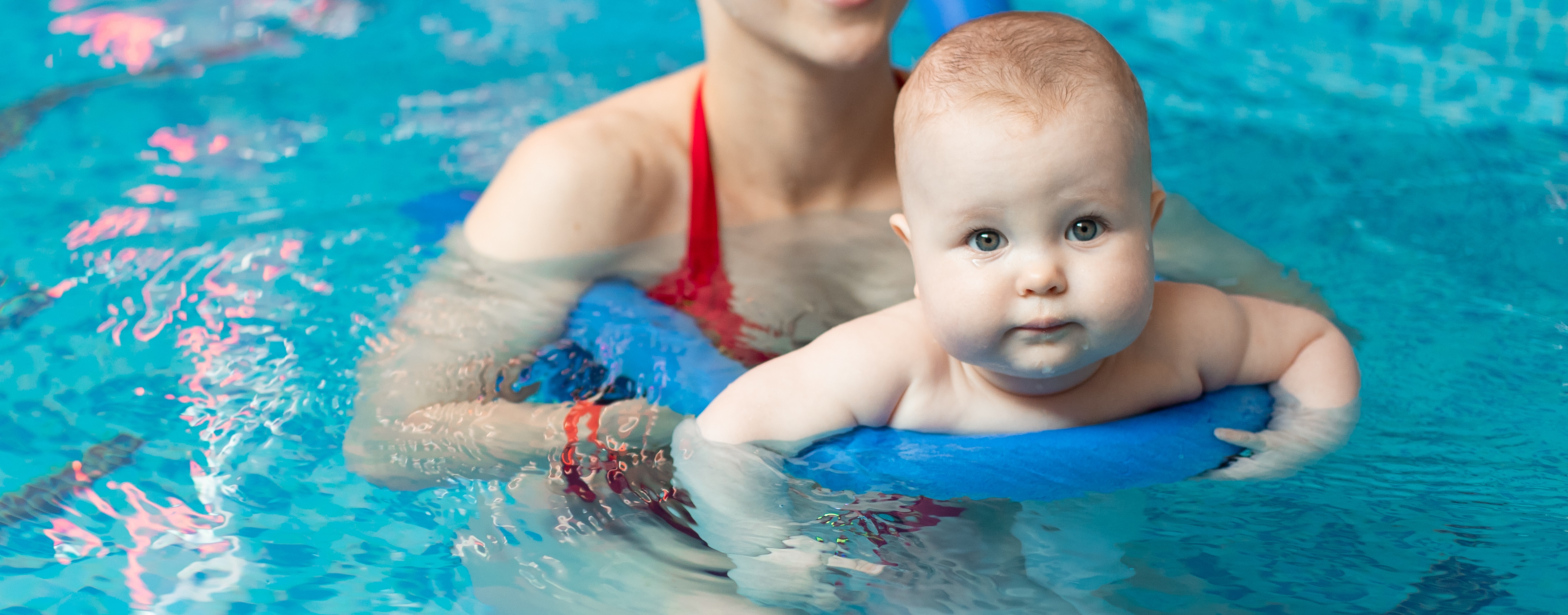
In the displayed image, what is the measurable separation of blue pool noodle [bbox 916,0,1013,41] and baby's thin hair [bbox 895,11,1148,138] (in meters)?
0.55

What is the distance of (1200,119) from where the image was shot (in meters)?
3.09

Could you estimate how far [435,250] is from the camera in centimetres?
221

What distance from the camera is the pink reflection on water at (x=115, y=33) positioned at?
356 centimetres

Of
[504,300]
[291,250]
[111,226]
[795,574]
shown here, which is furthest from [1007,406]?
[111,226]

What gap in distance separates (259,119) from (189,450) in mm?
1438

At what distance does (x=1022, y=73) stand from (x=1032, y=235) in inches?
6.1

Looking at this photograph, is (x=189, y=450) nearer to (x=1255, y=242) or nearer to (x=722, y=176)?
(x=722, y=176)

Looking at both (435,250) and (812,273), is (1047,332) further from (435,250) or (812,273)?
(435,250)

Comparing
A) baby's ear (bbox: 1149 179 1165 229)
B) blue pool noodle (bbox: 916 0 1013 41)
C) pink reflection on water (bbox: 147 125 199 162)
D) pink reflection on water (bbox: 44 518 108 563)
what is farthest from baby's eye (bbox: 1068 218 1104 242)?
pink reflection on water (bbox: 147 125 199 162)

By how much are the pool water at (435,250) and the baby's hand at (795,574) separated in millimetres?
295

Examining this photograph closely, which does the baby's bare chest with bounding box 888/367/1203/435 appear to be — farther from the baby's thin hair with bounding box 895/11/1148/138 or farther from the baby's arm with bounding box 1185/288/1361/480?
the baby's thin hair with bounding box 895/11/1148/138

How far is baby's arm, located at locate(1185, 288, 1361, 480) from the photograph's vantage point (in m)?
1.45

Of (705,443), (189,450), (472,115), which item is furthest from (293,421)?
(472,115)

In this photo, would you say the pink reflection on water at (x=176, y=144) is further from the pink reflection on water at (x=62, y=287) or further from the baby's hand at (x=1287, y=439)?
the baby's hand at (x=1287, y=439)
